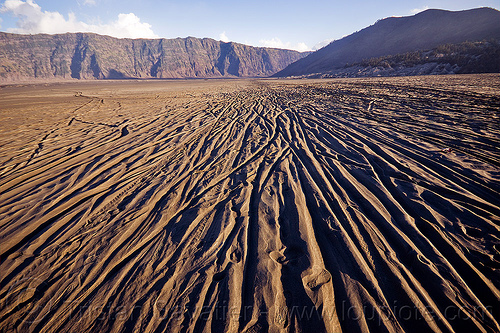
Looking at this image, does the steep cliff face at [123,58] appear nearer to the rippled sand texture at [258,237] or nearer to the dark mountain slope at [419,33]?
the dark mountain slope at [419,33]

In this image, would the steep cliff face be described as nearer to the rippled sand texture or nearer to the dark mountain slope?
the dark mountain slope

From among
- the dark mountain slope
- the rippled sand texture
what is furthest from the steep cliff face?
the rippled sand texture

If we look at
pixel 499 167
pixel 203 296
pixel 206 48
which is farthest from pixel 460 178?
pixel 206 48

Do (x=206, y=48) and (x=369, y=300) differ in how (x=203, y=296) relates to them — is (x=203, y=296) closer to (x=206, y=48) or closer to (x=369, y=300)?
(x=369, y=300)

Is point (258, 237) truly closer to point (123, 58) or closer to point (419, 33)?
point (419, 33)

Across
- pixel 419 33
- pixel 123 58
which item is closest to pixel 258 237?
pixel 419 33

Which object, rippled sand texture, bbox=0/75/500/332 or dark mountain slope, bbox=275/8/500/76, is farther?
dark mountain slope, bbox=275/8/500/76
